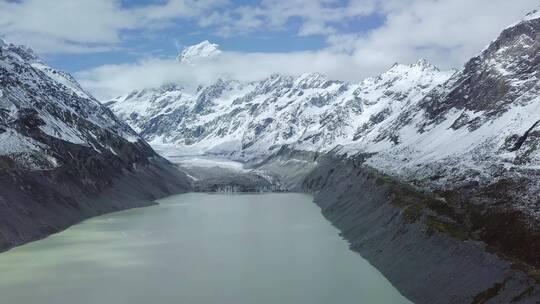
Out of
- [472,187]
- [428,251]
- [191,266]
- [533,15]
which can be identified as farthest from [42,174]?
[533,15]

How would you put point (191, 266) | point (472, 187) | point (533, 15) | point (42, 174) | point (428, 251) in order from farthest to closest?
1. point (533, 15)
2. point (42, 174)
3. point (472, 187)
4. point (191, 266)
5. point (428, 251)

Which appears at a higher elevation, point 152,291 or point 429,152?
point 429,152

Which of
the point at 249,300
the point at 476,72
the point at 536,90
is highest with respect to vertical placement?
the point at 476,72

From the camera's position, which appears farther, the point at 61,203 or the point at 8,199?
the point at 61,203

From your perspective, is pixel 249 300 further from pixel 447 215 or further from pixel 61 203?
pixel 61 203

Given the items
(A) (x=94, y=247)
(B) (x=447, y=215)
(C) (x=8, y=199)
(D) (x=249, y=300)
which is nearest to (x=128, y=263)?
(A) (x=94, y=247)

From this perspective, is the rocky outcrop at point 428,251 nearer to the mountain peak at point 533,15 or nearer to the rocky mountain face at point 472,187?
the rocky mountain face at point 472,187

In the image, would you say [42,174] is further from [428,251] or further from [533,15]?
[533,15]

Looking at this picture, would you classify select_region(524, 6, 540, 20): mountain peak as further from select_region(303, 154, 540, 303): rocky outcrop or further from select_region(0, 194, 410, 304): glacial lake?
select_region(0, 194, 410, 304): glacial lake
